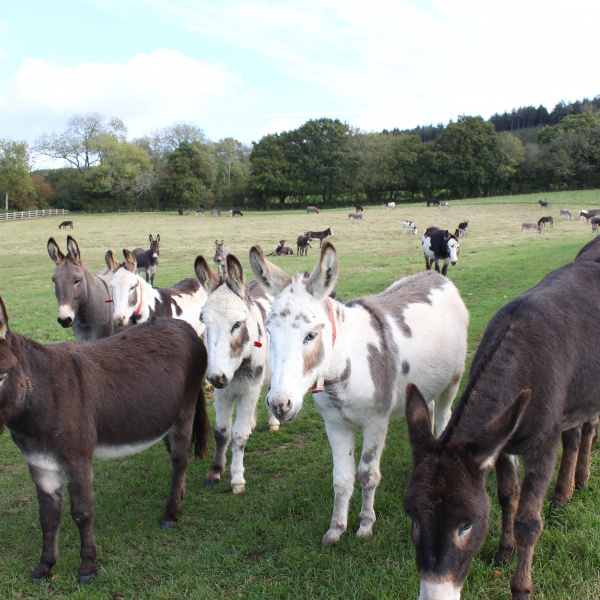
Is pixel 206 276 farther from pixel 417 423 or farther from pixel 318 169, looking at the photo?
pixel 318 169

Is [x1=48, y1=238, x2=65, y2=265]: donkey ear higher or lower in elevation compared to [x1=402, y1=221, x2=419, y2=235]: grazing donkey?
lower

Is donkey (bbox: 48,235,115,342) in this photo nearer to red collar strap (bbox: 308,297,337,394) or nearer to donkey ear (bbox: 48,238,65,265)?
donkey ear (bbox: 48,238,65,265)

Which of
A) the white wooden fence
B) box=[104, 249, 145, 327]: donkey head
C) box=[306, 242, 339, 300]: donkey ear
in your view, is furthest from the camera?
the white wooden fence

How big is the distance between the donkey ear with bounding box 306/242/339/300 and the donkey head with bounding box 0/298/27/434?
211cm

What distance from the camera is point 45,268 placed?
23000mm

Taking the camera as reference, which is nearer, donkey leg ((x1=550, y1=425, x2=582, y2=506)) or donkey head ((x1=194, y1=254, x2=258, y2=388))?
donkey leg ((x1=550, y1=425, x2=582, y2=506))

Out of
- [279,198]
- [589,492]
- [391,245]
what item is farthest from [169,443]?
[279,198]

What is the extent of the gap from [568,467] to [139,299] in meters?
5.47

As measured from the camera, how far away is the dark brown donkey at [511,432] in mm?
2197

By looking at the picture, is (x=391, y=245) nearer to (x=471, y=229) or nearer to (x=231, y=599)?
(x=471, y=229)

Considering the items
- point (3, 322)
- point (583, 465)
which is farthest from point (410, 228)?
point (3, 322)

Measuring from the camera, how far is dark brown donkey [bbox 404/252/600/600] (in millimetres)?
2197

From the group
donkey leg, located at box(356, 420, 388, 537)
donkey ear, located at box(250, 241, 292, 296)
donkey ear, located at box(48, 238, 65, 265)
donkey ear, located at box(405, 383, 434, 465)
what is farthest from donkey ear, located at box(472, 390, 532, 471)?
donkey ear, located at box(48, 238, 65, 265)

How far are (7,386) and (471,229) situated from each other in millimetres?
38406
